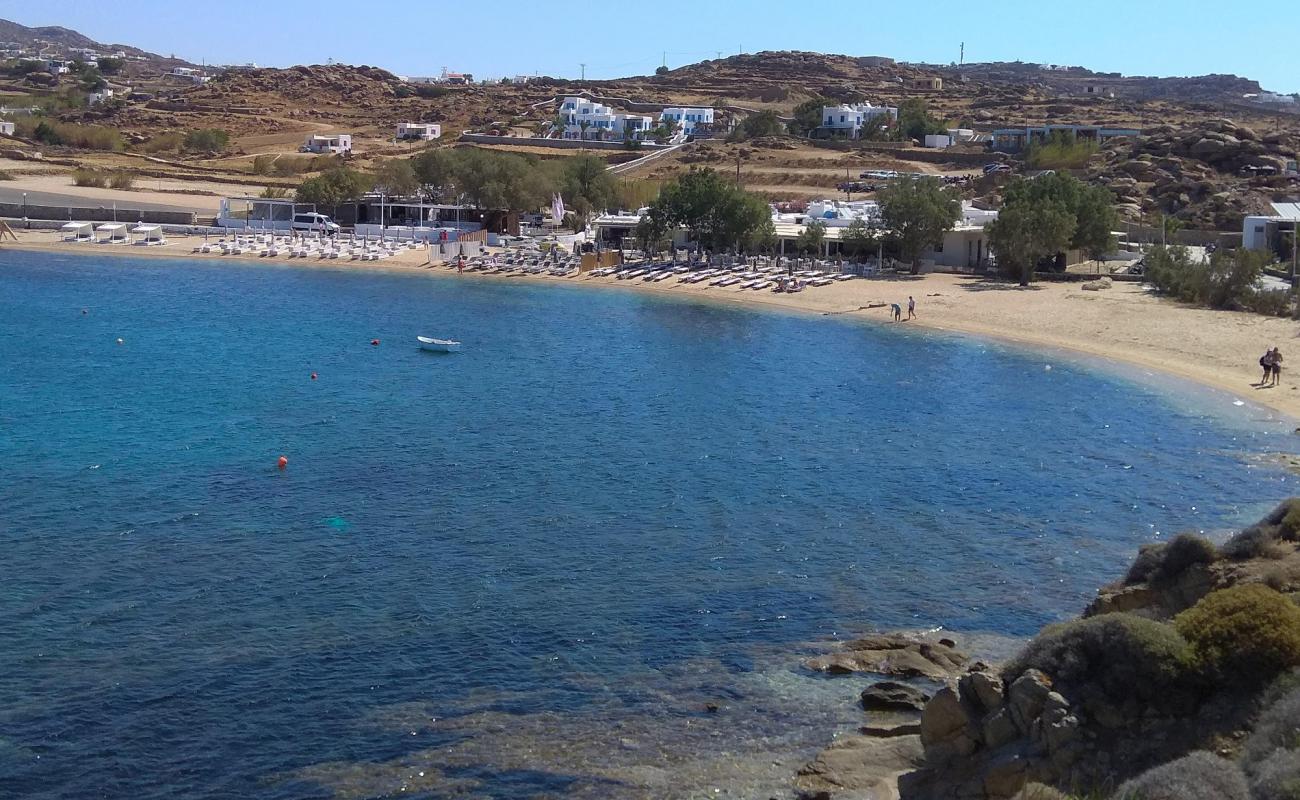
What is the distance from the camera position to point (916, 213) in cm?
6044

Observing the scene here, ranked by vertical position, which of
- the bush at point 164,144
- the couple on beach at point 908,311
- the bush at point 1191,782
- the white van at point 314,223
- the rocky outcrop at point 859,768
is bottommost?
the rocky outcrop at point 859,768

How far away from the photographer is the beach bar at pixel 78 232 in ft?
247

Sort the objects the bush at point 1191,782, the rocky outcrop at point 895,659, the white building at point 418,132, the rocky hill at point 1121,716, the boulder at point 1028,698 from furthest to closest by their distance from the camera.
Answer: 1. the white building at point 418,132
2. the rocky outcrop at point 895,659
3. the boulder at point 1028,698
4. the rocky hill at point 1121,716
5. the bush at point 1191,782

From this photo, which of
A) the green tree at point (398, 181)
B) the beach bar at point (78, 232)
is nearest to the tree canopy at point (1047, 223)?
the green tree at point (398, 181)

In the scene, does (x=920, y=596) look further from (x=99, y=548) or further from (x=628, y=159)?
(x=628, y=159)

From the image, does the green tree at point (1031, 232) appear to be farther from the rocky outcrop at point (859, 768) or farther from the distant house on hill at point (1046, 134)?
the distant house on hill at point (1046, 134)

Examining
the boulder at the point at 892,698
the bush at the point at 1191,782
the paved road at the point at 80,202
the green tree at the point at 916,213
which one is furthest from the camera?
the paved road at the point at 80,202

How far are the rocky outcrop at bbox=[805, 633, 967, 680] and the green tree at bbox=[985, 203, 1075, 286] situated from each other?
40835 millimetres

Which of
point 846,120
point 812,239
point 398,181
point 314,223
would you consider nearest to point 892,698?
point 812,239

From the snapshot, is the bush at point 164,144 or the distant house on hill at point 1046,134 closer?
the distant house on hill at point 1046,134

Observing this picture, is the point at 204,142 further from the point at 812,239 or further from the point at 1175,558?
the point at 1175,558

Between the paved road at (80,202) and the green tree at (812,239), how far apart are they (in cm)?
3958

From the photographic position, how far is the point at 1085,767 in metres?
12.7

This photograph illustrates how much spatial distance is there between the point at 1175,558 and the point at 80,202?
81573 mm
